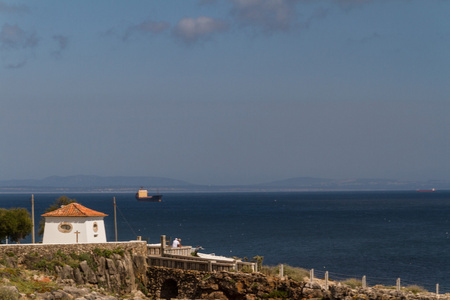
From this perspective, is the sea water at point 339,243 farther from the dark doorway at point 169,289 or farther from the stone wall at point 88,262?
the stone wall at point 88,262

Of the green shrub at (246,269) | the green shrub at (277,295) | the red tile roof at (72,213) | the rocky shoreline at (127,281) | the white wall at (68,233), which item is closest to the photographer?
the rocky shoreline at (127,281)

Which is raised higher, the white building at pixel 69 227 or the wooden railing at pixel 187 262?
the white building at pixel 69 227

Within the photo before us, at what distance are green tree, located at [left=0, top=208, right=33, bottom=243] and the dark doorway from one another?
43.1 feet

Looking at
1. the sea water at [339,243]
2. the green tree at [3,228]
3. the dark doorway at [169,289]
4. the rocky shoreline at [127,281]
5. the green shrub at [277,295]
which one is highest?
the green tree at [3,228]

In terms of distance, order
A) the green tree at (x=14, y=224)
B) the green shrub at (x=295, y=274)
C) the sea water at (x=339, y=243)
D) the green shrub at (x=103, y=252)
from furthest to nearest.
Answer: the sea water at (x=339, y=243)
the green tree at (x=14, y=224)
the green shrub at (x=103, y=252)
the green shrub at (x=295, y=274)

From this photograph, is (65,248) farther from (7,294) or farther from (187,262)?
(7,294)

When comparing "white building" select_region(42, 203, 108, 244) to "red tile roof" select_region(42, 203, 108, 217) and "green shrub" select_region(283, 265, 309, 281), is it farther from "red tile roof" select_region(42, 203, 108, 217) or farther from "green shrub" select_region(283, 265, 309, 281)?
"green shrub" select_region(283, 265, 309, 281)

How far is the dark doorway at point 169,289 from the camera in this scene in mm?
43219

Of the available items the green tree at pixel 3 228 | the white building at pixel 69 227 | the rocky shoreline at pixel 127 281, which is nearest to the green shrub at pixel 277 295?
the rocky shoreline at pixel 127 281

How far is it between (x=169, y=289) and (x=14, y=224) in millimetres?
13980

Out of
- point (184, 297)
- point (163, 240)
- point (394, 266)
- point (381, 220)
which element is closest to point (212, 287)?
point (184, 297)

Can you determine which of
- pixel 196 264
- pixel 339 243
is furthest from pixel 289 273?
pixel 339 243

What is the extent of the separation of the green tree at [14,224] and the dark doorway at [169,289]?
43.1ft

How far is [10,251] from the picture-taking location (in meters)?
40.7
